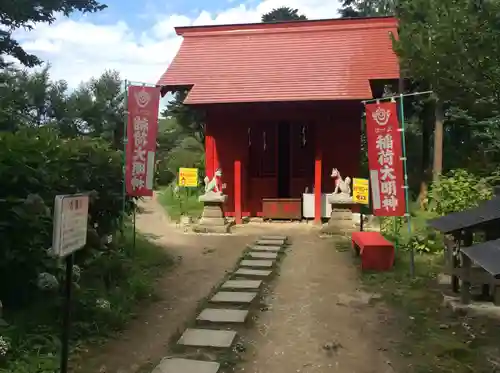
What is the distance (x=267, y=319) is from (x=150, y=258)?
11.8 feet

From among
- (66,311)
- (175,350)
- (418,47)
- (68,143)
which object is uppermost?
(418,47)

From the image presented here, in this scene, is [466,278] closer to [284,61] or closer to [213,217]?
[213,217]

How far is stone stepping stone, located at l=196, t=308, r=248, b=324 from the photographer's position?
5.60 m

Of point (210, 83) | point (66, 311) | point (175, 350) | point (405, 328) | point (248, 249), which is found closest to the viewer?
point (66, 311)

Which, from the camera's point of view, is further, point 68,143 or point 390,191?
point 390,191

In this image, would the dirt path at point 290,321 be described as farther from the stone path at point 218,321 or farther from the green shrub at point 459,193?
the green shrub at point 459,193

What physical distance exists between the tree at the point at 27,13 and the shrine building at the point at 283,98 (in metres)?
3.99

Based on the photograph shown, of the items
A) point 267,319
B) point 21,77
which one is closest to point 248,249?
point 267,319

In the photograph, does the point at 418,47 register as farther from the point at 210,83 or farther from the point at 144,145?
the point at 210,83

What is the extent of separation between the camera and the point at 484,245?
14.0ft

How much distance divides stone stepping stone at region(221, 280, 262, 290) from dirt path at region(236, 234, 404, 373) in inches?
10.1

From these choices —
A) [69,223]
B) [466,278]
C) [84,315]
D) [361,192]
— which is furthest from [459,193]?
[69,223]

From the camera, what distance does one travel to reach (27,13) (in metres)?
15.0

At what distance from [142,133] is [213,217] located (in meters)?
4.51
